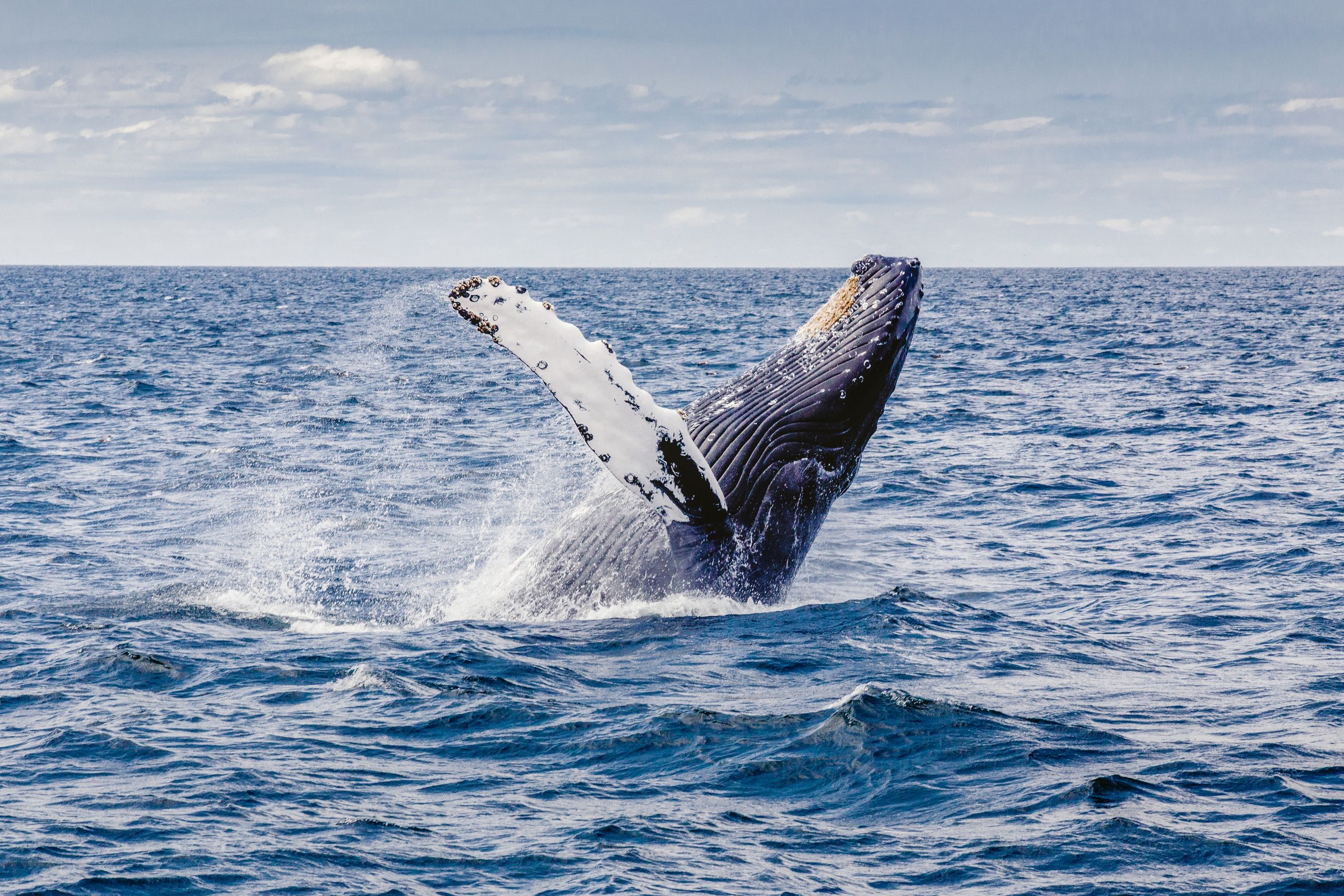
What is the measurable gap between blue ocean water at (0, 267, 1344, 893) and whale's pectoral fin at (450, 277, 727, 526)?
1150 millimetres

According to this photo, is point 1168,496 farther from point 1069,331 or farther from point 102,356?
point 1069,331

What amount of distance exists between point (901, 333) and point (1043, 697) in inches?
98.8

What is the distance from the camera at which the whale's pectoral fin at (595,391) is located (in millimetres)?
7438

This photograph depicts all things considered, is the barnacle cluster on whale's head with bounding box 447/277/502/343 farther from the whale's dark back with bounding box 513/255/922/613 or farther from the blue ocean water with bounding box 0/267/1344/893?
the whale's dark back with bounding box 513/255/922/613

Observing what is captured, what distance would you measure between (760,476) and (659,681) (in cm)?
151

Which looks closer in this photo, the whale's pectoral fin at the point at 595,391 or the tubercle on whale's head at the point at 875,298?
the whale's pectoral fin at the point at 595,391

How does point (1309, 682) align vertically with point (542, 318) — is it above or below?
below

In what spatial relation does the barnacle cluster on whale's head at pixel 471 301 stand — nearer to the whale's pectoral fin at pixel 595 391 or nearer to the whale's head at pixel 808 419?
the whale's pectoral fin at pixel 595 391

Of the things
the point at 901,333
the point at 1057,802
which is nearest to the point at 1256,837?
the point at 1057,802

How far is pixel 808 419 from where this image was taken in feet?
30.4

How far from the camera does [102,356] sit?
40.1m

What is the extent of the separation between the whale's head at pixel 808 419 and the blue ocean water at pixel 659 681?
0.87 m

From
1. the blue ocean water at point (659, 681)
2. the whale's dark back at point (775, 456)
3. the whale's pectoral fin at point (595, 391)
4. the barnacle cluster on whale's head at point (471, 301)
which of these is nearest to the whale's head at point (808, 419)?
the whale's dark back at point (775, 456)

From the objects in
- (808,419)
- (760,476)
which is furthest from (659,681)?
(808,419)
